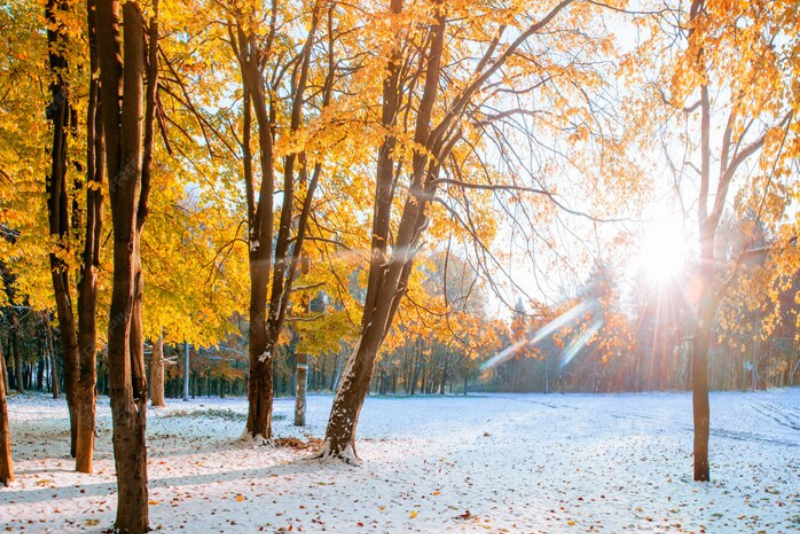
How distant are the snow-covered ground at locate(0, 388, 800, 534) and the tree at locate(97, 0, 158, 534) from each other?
77 centimetres

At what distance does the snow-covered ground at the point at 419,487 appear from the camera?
18.9 ft

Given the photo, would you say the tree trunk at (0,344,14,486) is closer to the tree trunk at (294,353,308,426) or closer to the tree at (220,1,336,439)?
the tree at (220,1,336,439)

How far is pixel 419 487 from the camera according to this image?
8.08 m

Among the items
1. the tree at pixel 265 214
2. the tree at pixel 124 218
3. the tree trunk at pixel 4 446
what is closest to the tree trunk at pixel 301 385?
the tree at pixel 265 214

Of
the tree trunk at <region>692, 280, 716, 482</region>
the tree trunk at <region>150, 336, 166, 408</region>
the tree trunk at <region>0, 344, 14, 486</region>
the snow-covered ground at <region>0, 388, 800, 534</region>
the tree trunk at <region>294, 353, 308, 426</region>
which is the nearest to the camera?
the snow-covered ground at <region>0, 388, 800, 534</region>

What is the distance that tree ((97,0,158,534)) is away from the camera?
4.48 meters

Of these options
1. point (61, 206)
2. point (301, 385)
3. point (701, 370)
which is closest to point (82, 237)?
point (61, 206)

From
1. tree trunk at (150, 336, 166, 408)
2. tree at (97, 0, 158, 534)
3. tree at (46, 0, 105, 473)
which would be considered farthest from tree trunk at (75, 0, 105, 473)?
tree trunk at (150, 336, 166, 408)

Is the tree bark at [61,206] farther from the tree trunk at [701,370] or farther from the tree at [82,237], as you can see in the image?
the tree trunk at [701,370]

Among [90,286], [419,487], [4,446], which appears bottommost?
[419,487]

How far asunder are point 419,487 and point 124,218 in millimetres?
5831

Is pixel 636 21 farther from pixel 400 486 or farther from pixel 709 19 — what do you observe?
pixel 400 486

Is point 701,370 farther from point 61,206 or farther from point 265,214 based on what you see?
point 61,206

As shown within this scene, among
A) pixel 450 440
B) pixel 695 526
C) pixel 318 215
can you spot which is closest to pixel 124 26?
pixel 695 526
